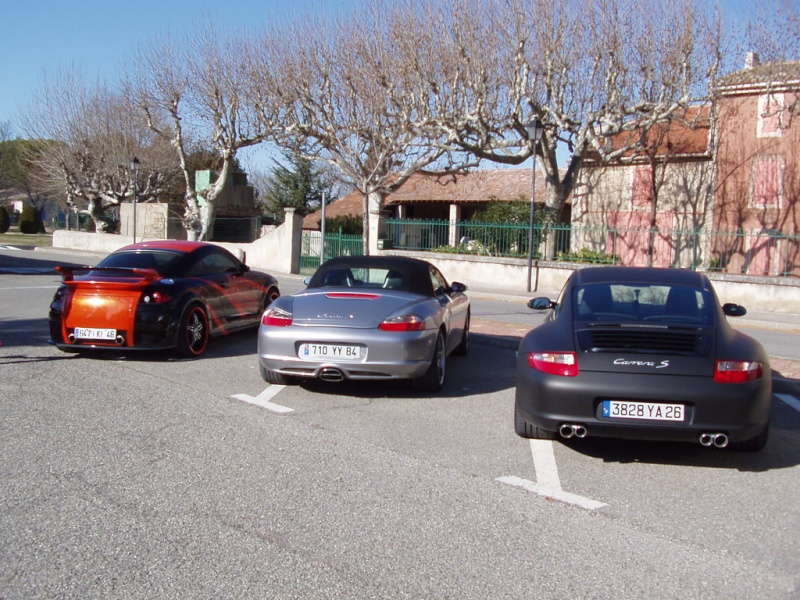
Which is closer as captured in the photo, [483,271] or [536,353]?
[536,353]

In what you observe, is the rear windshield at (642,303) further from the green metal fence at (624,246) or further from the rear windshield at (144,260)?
the green metal fence at (624,246)

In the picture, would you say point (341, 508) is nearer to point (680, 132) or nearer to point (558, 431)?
point (558, 431)

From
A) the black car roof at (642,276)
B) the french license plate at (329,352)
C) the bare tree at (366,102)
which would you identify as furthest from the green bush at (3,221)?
the black car roof at (642,276)

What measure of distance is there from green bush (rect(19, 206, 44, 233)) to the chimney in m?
50.0

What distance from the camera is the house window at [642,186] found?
1105 inches

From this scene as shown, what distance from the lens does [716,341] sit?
18.2ft

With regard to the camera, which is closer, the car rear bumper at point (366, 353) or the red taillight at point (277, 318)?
the car rear bumper at point (366, 353)

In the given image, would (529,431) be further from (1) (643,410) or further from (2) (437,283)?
(2) (437,283)

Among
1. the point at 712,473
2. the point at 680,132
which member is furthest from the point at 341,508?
the point at 680,132

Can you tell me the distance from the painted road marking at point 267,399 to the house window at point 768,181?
22.6 m

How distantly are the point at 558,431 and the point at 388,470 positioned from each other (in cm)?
122

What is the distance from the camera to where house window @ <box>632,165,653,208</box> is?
1105 inches

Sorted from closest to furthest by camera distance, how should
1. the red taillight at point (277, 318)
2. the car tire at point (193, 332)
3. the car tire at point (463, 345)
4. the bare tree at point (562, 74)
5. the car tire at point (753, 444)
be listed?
the car tire at point (753, 444) < the red taillight at point (277, 318) < the car tire at point (193, 332) < the car tire at point (463, 345) < the bare tree at point (562, 74)

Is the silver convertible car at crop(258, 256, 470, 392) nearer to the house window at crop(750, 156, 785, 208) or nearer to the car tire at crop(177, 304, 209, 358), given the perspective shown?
the car tire at crop(177, 304, 209, 358)
